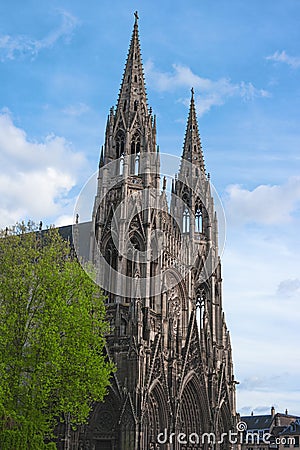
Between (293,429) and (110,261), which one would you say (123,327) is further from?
(293,429)

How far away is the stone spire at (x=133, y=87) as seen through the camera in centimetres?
5431

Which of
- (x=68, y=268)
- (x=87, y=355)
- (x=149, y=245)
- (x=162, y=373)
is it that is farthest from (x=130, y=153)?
(x=87, y=355)

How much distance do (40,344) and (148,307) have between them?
1892cm

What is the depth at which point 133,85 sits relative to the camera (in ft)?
183

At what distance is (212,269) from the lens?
61188 mm

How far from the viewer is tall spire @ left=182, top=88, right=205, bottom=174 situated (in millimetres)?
67812

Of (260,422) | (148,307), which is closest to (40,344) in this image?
(148,307)

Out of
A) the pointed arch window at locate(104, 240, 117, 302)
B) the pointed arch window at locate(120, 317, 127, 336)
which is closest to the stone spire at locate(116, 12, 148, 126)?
the pointed arch window at locate(104, 240, 117, 302)

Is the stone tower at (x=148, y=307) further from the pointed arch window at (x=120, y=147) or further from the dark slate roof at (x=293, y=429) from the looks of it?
the dark slate roof at (x=293, y=429)

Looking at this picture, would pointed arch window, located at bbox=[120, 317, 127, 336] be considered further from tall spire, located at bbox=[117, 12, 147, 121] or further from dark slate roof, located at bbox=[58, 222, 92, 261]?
tall spire, located at bbox=[117, 12, 147, 121]

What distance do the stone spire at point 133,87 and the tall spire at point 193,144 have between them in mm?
13694

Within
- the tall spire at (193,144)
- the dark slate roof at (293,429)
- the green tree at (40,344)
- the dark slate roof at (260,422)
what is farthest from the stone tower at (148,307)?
the dark slate roof at (260,422)

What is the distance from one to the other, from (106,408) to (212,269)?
23.1 metres

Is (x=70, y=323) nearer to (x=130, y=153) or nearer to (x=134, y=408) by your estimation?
(x=134, y=408)
